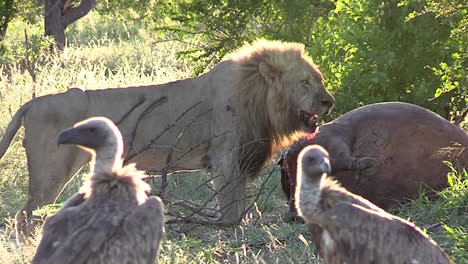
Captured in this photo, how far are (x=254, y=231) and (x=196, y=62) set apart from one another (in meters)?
6.79

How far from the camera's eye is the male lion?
8.09 m

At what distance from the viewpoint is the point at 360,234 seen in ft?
16.0

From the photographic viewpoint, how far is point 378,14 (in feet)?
33.1

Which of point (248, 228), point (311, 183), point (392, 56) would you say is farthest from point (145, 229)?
point (392, 56)

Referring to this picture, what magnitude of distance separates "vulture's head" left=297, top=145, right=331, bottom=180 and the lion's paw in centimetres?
242

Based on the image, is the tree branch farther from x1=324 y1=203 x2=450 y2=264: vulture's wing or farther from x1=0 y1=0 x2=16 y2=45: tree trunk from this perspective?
x1=324 y1=203 x2=450 y2=264: vulture's wing

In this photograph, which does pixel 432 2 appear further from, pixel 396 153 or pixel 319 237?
pixel 319 237

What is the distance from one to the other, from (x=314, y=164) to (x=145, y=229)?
91 cm

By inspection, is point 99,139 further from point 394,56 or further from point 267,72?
point 394,56

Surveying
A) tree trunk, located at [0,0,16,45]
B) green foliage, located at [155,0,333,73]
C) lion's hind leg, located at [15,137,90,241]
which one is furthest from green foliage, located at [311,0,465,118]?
tree trunk, located at [0,0,16,45]

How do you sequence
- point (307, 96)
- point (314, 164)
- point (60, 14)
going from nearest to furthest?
point (314, 164)
point (307, 96)
point (60, 14)

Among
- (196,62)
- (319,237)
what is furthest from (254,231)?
(196,62)

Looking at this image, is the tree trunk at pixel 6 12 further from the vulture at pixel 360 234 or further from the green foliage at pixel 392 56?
the vulture at pixel 360 234

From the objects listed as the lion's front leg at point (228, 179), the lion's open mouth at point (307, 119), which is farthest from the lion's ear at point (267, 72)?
the lion's front leg at point (228, 179)
